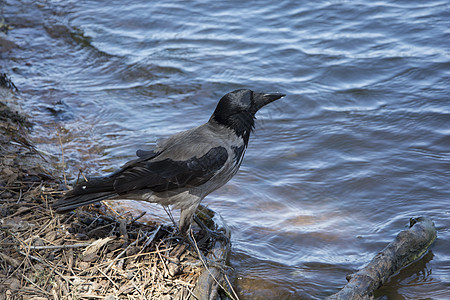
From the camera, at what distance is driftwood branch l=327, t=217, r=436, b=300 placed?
3910mm

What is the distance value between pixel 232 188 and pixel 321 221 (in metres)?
1.20

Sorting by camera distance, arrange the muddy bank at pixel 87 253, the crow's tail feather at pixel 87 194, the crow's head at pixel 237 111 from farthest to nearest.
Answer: the crow's head at pixel 237 111, the crow's tail feather at pixel 87 194, the muddy bank at pixel 87 253

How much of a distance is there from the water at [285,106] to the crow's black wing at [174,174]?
3.64ft

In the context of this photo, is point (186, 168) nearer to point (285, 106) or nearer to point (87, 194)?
point (87, 194)

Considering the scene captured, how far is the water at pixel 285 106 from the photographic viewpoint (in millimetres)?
5145

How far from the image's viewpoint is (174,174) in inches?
165

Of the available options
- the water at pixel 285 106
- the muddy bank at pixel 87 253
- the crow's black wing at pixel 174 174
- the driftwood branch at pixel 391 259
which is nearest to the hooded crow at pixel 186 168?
the crow's black wing at pixel 174 174

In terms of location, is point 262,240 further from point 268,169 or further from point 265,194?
point 268,169

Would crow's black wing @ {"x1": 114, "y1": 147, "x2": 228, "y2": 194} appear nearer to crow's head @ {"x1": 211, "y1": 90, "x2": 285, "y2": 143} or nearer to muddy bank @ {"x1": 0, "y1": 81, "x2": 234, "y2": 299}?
crow's head @ {"x1": 211, "y1": 90, "x2": 285, "y2": 143}

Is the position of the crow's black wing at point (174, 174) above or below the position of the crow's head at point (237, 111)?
below

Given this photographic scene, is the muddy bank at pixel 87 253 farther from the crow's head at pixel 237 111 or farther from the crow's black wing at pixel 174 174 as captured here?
the crow's head at pixel 237 111

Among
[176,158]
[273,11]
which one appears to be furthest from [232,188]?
[273,11]

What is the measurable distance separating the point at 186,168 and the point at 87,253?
105 centimetres

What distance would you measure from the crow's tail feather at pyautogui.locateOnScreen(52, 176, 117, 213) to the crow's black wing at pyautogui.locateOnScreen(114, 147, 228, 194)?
0.08 m
